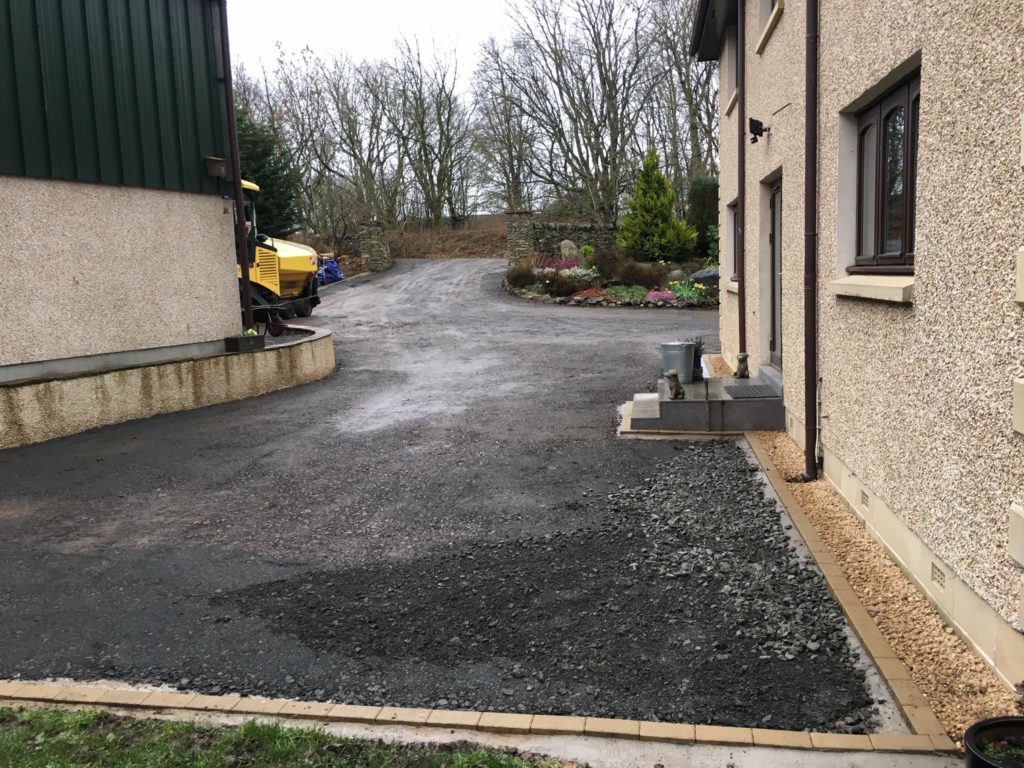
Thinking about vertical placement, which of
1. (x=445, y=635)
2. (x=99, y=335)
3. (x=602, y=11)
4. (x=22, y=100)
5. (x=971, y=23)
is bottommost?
(x=445, y=635)

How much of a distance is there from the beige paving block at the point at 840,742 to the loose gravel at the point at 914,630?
1.05ft

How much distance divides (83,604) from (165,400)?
19.2 feet

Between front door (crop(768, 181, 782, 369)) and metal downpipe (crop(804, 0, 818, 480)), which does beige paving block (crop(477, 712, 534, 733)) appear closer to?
metal downpipe (crop(804, 0, 818, 480))

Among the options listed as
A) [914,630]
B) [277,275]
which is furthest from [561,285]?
[914,630]

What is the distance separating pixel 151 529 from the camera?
5.68 m

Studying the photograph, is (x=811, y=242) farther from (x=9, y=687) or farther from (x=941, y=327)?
(x=9, y=687)

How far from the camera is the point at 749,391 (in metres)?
8.13

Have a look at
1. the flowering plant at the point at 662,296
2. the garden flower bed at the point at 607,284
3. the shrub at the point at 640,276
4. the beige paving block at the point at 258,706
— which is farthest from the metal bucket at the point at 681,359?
the shrub at the point at 640,276

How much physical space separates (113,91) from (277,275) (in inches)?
332

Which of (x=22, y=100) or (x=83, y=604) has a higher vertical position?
(x=22, y=100)

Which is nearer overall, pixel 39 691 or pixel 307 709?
pixel 307 709

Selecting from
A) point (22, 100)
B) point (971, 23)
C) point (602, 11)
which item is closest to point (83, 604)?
point (971, 23)

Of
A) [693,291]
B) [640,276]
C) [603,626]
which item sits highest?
[640,276]

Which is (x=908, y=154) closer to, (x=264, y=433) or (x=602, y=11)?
(x=264, y=433)
